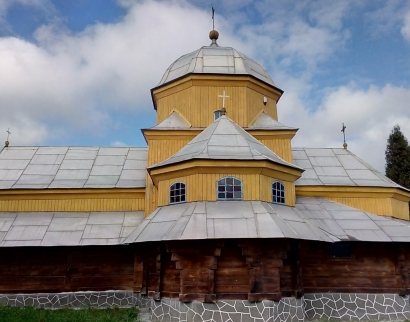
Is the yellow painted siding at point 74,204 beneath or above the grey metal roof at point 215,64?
beneath

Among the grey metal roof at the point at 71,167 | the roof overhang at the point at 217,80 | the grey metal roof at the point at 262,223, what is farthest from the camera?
the roof overhang at the point at 217,80

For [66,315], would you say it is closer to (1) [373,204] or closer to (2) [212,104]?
(2) [212,104]

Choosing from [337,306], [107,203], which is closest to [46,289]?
[107,203]

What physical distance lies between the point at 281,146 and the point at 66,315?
8844 mm

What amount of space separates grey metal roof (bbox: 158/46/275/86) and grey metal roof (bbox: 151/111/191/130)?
1.71 metres

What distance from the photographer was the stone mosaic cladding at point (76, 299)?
42.4 feet

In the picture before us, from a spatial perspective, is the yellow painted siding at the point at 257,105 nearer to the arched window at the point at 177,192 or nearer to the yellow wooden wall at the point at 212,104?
the yellow wooden wall at the point at 212,104

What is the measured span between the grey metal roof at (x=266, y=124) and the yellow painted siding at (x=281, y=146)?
18.4 inches

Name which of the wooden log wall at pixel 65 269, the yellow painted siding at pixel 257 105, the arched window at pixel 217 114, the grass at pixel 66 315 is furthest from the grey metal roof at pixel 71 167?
the yellow painted siding at pixel 257 105

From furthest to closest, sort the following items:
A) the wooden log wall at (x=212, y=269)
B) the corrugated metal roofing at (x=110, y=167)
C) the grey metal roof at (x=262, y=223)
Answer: the corrugated metal roofing at (x=110, y=167) < the wooden log wall at (x=212, y=269) < the grey metal roof at (x=262, y=223)

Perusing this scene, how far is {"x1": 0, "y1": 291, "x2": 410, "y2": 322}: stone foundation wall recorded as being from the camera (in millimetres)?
10297

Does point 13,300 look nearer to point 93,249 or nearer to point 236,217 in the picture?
point 93,249

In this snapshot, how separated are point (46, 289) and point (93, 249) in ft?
6.00

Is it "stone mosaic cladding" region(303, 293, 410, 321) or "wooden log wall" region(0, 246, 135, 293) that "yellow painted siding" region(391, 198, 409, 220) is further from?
"wooden log wall" region(0, 246, 135, 293)
